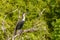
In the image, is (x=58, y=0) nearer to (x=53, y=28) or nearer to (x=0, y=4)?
(x=53, y=28)

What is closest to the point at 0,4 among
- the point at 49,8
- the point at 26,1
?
the point at 26,1

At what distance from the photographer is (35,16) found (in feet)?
27.2

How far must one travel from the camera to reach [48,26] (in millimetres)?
8977

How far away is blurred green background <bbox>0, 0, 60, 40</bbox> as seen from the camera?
733 cm

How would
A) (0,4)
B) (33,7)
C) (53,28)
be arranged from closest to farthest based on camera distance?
(0,4)
(33,7)
(53,28)

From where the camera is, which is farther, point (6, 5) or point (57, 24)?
point (57, 24)

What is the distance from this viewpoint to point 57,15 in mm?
9266

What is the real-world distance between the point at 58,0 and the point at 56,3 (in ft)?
0.37

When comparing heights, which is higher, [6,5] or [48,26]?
[6,5]

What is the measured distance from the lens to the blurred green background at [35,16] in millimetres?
7329

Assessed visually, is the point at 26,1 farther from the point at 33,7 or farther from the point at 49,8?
the point at 49,8

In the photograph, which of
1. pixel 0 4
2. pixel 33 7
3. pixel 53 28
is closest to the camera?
pixel 0 4

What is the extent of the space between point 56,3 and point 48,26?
79 cm

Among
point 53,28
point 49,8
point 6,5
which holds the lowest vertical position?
point 53,28
